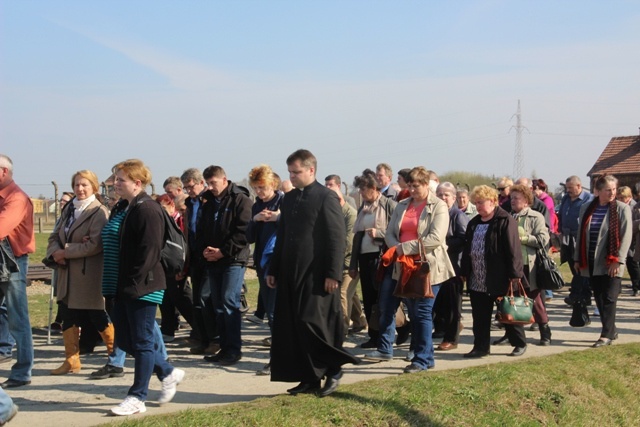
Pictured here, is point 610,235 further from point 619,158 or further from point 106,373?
point 619,158

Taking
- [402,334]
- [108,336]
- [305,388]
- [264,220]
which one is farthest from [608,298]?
[108,336]

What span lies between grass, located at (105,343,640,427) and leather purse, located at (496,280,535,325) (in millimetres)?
463

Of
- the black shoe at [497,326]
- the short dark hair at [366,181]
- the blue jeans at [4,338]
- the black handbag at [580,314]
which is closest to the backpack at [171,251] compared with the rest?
the blue jeans at [4,338]

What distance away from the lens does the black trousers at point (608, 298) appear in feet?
32.7

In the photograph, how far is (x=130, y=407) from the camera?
6.59 metres

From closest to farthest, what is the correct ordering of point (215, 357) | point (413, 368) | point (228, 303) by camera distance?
point (413, 368) < point (228, 303) < point (215, 357)

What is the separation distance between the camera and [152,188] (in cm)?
2578

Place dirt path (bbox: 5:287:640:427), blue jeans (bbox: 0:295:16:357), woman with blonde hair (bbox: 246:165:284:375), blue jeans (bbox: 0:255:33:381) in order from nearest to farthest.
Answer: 1. dirt path (bbox: 5:287:640:427)
2. blue jeans (bbox: 0:255:33:381)
3. blue jeans (bbox: 0:295:16:357)
4. woman with blonde hair (bbox: 246:165:284:375)

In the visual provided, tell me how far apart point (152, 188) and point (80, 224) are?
57.4 feet

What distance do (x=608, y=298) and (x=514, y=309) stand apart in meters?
1.52

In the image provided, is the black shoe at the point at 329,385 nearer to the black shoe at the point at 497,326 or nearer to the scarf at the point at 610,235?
the scarf at the point at 610,235

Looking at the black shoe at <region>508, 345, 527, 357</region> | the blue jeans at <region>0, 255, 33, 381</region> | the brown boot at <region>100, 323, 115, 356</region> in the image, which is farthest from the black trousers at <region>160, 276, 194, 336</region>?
the black shoe at <region>508, 345, 527, 357</region>

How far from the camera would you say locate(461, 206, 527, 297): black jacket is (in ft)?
29.7

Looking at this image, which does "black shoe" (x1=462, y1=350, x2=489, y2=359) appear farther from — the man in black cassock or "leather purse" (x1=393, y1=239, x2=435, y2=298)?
the man in black cassock
